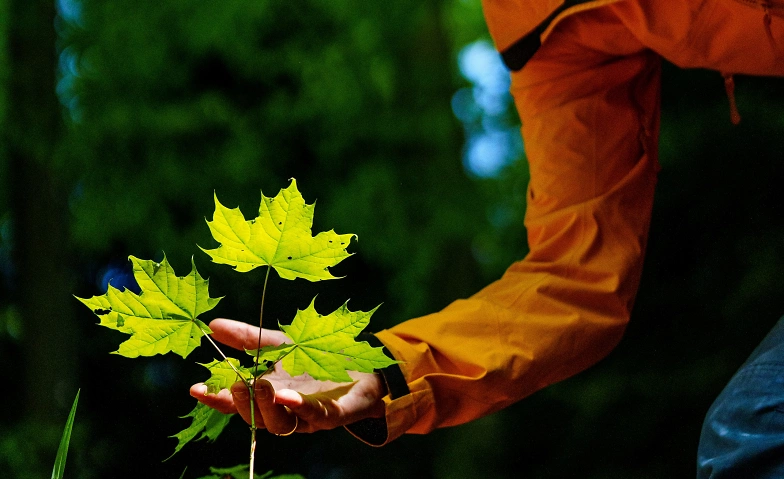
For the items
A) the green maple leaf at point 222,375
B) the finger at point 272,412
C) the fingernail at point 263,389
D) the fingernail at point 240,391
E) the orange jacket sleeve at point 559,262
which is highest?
the green maple leaf at point 222,375

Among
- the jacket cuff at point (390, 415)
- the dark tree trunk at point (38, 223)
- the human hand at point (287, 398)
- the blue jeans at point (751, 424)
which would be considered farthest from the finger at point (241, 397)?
the dark tree trunk at point (38, 223)

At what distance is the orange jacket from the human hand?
4 cm

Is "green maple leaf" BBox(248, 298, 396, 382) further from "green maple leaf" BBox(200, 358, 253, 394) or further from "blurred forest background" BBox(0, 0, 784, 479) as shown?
"blurred forest background" BBox(0, 0, 784, 479)

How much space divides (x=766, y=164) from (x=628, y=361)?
1.14m

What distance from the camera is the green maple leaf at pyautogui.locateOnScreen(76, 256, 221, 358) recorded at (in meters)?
0.62

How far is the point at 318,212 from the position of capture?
15.0 ft

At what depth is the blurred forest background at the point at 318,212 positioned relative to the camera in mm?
3707

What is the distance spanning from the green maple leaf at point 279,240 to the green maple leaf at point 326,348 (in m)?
0.04

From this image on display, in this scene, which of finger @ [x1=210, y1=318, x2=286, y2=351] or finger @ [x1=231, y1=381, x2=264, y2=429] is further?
finger @ [x1=210, y1=318, x2=286, y2=351]

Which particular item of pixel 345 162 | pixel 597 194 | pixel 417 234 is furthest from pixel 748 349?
pixel 597 194

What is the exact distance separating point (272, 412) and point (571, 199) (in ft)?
2.05

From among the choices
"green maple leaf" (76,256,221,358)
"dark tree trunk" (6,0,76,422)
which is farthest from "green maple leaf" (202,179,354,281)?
"dark tree trunk" (6,0,76,422)

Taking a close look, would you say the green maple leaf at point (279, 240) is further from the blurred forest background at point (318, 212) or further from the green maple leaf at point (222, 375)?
the blurred forest background at point (318, 212)

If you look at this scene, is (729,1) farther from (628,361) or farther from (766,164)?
(628,361)
